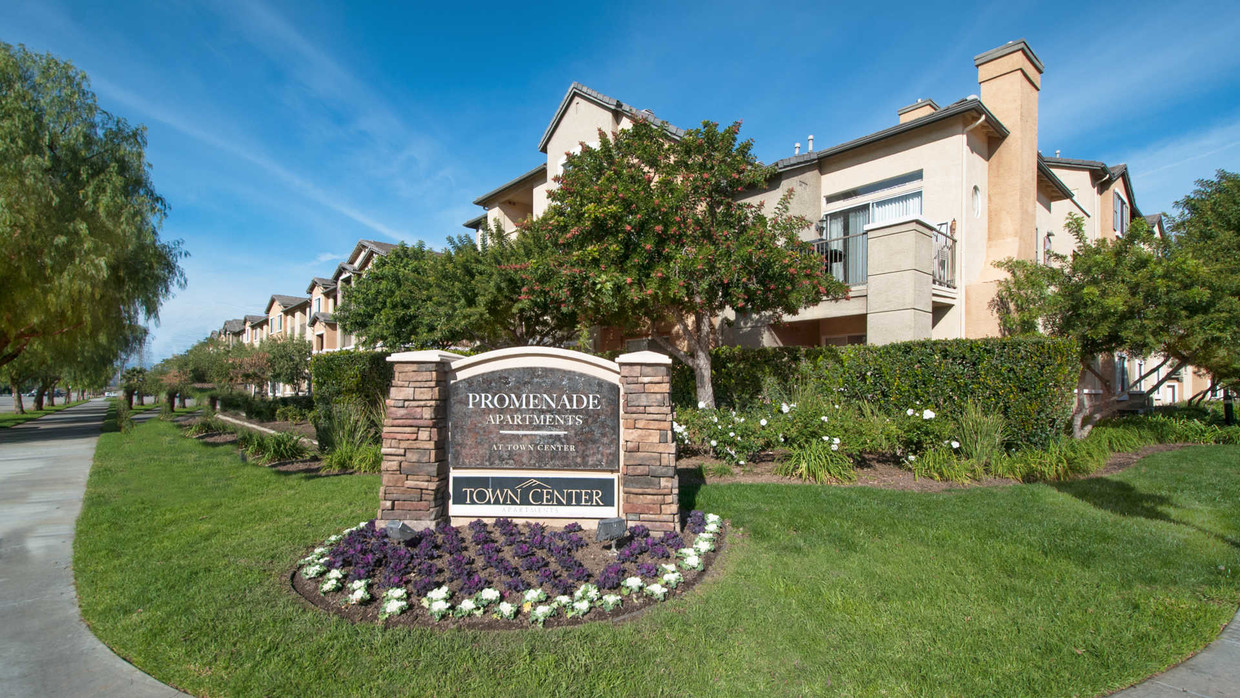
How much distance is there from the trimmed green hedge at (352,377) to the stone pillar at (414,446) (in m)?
Answer: 8.32

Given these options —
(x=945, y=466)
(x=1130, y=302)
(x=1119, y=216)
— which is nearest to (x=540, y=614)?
(x=945, y=466)

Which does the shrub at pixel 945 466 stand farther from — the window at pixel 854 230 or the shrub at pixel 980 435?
the window at pixel 854 230

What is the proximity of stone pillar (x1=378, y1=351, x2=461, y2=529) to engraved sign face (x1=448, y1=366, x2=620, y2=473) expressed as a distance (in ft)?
0.88

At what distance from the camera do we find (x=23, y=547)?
20.4 ft

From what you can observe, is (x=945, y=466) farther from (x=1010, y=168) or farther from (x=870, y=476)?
(x=1010, y=168)

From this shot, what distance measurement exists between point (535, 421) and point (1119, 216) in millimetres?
23531

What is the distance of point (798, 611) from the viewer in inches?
169

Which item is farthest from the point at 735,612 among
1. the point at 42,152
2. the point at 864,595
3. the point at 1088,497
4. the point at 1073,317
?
the point at 42,152

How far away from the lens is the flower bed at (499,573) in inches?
171

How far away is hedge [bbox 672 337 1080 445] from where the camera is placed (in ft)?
28.7

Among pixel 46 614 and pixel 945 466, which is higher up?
pixel 945 466

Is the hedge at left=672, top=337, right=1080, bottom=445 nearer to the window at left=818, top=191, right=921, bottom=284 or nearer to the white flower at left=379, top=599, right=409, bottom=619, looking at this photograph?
the window at left=818, top=191, right=921, bottom=284

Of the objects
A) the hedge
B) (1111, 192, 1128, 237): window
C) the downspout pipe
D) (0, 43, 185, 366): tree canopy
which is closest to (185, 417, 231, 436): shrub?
(0, 43, 185, 366): tree canopy

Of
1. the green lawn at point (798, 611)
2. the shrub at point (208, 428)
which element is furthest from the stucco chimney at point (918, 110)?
the shrub at point (208, 428)
